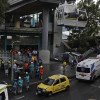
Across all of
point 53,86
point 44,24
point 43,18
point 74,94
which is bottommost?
point 74,94

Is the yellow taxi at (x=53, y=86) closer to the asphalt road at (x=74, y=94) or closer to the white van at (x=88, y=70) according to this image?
the asphalt road at (x=74, y=94)

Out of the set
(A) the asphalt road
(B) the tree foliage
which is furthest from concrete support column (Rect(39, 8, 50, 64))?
(A) the asphalt road

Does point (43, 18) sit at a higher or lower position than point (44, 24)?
higher

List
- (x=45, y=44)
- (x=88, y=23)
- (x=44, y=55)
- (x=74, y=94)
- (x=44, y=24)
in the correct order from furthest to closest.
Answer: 1. (x=88, y=23)
2. (x=45, y=44)
3. (x=44, y=24)
4. (x=44, y=55)
5. (x=74, y=94)

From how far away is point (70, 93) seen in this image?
15562 millimetres

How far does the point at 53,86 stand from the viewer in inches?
587

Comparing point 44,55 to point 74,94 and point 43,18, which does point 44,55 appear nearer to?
point 43,18

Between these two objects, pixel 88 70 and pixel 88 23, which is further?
pixel 88 23

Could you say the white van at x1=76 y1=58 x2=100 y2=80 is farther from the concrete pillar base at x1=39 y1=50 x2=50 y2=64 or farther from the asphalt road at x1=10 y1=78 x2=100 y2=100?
the concrete pillar base at x1=39 y1=50 x2=50 y2=64

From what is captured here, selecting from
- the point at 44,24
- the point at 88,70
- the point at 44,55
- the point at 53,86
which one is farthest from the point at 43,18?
the point at 53,86

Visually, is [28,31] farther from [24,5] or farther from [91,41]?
[91,41]

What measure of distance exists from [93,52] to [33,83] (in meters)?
25.1

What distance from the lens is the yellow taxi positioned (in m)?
14.5

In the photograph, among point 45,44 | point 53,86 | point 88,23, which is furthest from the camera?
point 88,23
